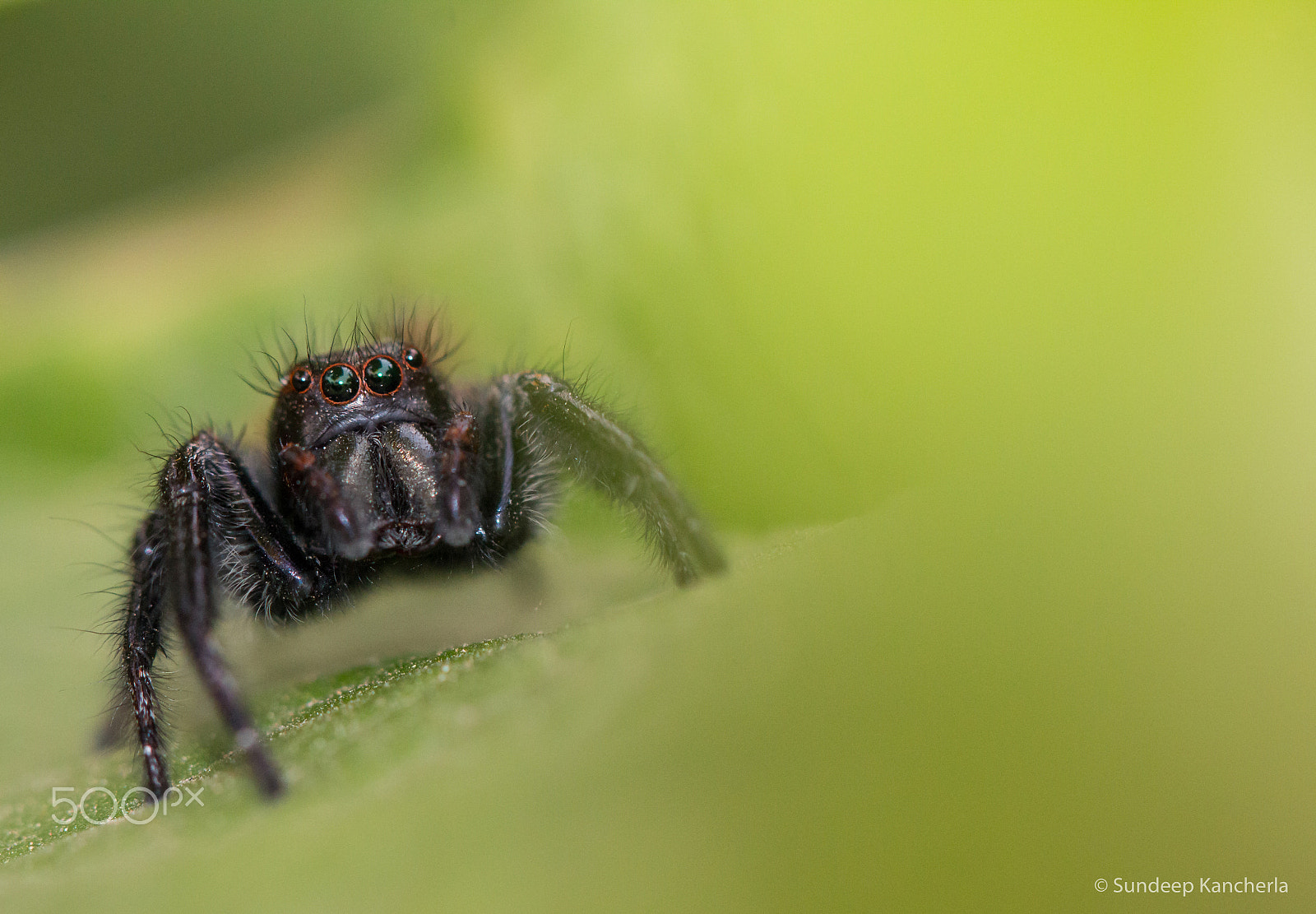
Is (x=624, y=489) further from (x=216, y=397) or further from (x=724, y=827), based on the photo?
(x=216, y=397)

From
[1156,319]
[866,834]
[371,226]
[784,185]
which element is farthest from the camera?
[371,226]

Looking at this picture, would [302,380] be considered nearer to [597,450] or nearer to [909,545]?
[597,450]

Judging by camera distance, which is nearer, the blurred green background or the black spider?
the blurred green background

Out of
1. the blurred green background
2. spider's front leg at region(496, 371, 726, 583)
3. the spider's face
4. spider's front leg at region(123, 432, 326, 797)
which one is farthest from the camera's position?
the spider's face

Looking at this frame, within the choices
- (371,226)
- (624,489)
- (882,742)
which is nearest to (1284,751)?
(882,742)

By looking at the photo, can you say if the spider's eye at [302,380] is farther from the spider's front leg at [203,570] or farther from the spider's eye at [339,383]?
the spider's front leg at [203,570]

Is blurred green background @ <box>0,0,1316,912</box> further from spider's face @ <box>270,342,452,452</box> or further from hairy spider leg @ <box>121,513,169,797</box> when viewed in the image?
spider's face @ <box>270,342,452,452</box>

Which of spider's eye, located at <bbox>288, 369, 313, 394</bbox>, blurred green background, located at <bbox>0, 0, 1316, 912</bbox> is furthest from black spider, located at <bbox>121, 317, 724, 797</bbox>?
blurred green background, located at <bbox>0, 0, 1316, 912</bbox>

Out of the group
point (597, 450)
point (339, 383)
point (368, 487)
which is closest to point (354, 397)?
point (339, 383)
